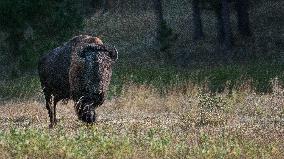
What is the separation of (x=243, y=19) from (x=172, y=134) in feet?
97.6

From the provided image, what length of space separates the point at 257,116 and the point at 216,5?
75.6ft

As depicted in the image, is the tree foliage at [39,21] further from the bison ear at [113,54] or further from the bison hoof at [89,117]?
the bison hoof at [89,117]

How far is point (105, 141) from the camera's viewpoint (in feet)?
29.1

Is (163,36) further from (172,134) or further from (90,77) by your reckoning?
(172,134)

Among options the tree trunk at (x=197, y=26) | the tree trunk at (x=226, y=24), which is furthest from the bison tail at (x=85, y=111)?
the tree trunk at (x=197, y=26)

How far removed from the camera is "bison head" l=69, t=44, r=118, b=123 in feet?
36.6

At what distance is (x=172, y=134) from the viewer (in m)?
10.2

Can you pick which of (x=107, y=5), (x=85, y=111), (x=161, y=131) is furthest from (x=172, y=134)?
(x=107, y=5)

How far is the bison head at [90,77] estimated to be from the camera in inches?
439

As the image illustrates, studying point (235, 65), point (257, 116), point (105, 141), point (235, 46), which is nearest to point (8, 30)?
point (235, 65)

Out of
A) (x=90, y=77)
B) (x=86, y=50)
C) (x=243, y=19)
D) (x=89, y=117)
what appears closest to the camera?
(x=90, y=77)

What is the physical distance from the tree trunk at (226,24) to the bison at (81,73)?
861 inches

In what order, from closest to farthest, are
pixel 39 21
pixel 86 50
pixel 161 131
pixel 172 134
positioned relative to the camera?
pixel 172 134, pixel 161 131, pixel 86 50, pixel 39 21

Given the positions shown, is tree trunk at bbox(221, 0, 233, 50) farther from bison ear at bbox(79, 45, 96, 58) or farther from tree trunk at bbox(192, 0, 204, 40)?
bison ear at bbox(79, 45, 96, 58)
